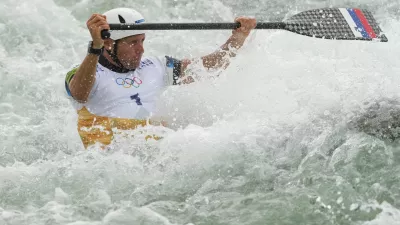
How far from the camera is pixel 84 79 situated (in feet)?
16.3

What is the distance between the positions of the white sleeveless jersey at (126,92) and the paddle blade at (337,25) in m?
1.14

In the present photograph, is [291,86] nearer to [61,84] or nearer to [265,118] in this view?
[265,118]

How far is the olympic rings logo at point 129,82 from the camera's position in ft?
17.6

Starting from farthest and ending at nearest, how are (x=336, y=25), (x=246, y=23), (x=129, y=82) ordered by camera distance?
(x=336, y=25)
(x=129, y=82)
(x=246, y=23)

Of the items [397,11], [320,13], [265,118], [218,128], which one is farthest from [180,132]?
[397,11]

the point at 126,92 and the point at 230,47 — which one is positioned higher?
the point at 126,92

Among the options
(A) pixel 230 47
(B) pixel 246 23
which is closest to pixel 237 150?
(A) pixel 230 47

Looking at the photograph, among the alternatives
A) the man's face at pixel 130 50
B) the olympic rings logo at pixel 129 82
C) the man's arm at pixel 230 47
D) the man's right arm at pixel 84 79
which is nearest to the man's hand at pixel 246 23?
the man's arm at pixel 230 47

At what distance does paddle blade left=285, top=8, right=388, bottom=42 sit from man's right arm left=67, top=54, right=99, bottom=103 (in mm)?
1528

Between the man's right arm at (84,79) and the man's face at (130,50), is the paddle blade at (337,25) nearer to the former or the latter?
the man's face at (130,50)

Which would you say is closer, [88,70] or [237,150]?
[88,70]

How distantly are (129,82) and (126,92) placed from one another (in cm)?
9

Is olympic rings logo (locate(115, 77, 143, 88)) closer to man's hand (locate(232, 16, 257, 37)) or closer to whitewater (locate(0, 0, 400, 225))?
whitewater (locate(0, 0, 400, 225))

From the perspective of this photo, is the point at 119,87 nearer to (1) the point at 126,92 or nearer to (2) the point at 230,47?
(1) the point at 126,92
